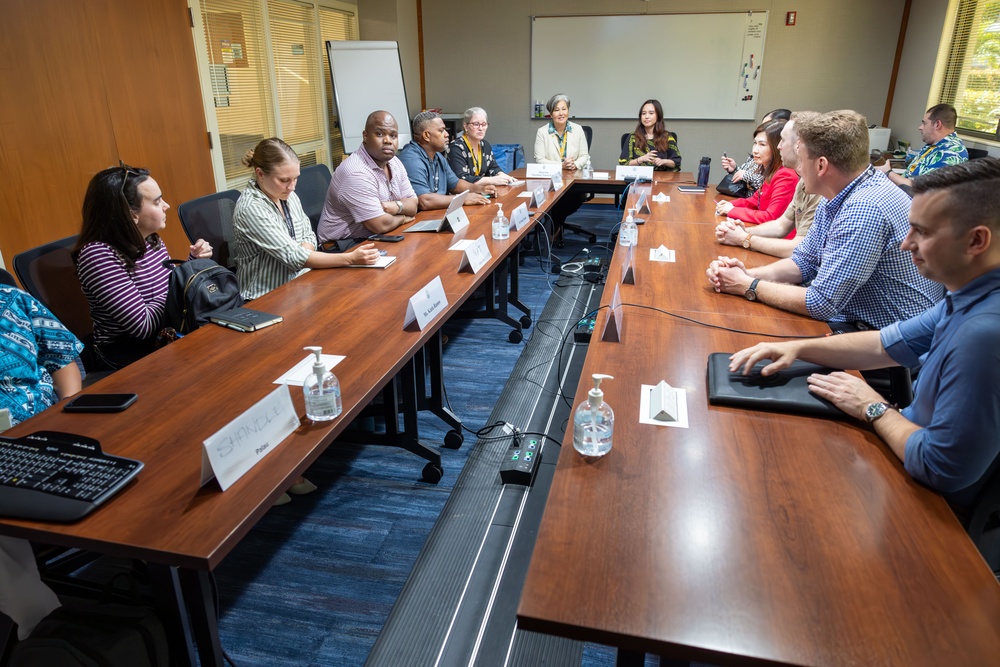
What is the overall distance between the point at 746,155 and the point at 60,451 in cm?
688

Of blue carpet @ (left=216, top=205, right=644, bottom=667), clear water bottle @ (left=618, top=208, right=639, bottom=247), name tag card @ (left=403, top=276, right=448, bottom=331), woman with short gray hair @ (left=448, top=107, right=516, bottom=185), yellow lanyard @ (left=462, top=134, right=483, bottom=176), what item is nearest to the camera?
blue carpet @ (left=216, top=205, right=644, bottom=667)

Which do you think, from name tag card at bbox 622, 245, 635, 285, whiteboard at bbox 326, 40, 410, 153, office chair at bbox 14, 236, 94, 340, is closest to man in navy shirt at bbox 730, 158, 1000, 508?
name tag card at bbox 622, 245, 635, 285

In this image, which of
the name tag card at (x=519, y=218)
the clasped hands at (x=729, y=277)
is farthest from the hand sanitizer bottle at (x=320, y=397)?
the name tag card at (x=519, y=218)

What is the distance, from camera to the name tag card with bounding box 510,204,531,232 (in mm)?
3250

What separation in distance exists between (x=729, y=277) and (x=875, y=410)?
952 millimetres

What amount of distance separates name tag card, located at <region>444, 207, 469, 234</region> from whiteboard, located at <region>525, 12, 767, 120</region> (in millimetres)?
4277

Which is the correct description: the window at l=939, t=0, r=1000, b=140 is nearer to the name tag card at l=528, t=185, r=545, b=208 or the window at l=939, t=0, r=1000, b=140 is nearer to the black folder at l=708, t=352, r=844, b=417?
the name tag card at l=528, t=185, r=545, b=208

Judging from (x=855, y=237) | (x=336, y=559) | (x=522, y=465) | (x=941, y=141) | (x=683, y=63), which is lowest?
(x=336, y=559)

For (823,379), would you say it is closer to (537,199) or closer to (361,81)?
(537,199)

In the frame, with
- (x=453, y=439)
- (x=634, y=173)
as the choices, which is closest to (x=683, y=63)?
(x=634, y=173)

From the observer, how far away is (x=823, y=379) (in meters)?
1.40

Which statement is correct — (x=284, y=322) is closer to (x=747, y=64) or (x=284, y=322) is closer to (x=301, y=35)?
(x=301, y=35)

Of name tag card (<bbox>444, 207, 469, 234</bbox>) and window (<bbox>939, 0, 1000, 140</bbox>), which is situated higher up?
window (<bbox>939, 0, 1000, 140</bbox>)

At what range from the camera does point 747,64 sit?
6.40 metres
